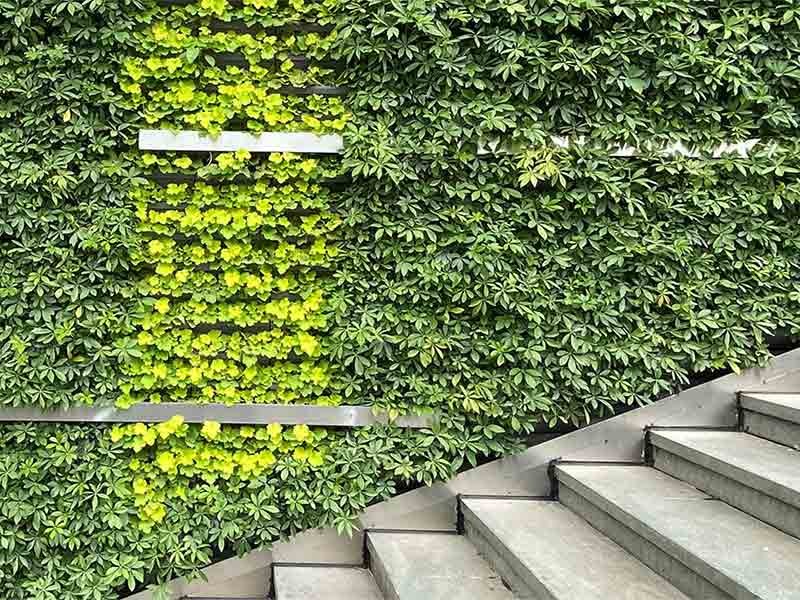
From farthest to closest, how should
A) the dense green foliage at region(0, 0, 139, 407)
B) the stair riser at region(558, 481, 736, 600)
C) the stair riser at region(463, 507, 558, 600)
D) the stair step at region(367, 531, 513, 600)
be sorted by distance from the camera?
the dense green foliage at region(0, 0, 139, 407), the stair step at region(367, 531, 513, 600), the stair riser at region(463, 507, 558, 600), the stair riser at region(558, 481, 736, 600)

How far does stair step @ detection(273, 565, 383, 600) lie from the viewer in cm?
263

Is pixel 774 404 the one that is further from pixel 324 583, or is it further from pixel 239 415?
pixel 239 415

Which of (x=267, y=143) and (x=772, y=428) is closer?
(x=772, y=428)

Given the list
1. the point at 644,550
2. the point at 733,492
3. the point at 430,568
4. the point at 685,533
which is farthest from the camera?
the point at 430,568

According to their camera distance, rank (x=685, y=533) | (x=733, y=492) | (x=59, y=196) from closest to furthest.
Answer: (x=685, y=533) < (x=733, y=492) < (x=59, y=196)

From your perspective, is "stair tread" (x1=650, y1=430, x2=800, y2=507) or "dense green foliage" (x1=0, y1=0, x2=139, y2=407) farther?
"dense green foliage" (x1=0, y1=0, x2=139, y2=407)

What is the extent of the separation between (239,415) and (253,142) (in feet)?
3.48

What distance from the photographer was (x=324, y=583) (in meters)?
2.74

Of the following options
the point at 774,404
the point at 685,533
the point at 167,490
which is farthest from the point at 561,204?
the point at 167,490

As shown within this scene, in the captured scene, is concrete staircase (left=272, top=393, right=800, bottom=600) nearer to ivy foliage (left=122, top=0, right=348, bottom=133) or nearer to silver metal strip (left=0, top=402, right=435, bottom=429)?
silver metal strip (left=0, top=402, right=435, bottom=429)

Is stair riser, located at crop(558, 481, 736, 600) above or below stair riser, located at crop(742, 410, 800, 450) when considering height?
below

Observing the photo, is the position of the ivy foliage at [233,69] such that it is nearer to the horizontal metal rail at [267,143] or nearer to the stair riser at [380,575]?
the horizontal metal rail at [267,143]

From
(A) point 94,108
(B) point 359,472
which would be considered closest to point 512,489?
(B) point 359,472

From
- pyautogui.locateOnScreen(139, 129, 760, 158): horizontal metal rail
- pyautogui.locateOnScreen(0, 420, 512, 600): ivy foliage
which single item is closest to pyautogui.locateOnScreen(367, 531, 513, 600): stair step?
pyautogui.locateOnScreen(0, 420, 512, 600): ivy foliage
